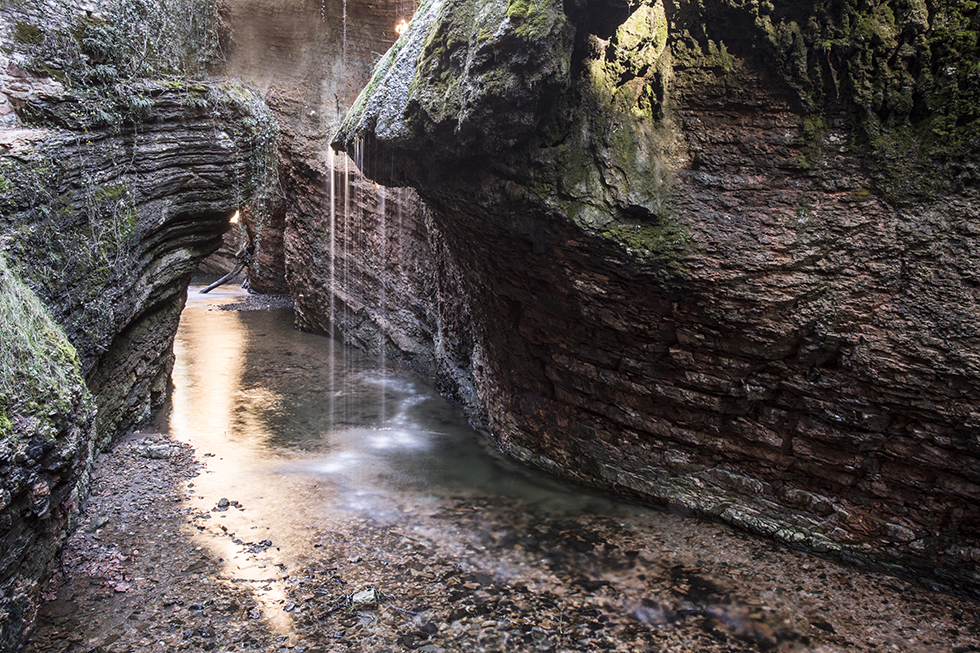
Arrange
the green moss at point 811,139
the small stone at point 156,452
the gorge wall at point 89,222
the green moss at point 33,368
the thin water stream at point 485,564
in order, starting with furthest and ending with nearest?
the small stone at point 156,452 < the green moss at point 811,139 < the thin water stream at point 485,564 < the gorge wall at point 89,222 < the green moss at point 33,368

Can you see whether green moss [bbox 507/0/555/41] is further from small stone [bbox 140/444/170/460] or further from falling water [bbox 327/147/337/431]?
falling water [bbox 327/147/337/431]

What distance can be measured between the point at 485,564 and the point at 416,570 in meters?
0.63

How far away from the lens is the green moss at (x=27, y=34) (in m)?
5.86

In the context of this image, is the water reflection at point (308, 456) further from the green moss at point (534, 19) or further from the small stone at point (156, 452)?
the green moss at point (534, 19)

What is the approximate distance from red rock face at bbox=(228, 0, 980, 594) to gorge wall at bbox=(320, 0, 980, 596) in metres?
0.02

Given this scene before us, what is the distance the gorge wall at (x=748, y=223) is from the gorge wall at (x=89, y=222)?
8.41ft

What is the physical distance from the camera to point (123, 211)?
257 inches

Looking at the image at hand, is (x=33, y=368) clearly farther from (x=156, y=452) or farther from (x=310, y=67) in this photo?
(x=310, y=67)

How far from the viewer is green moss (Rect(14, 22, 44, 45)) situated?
19.2 feet

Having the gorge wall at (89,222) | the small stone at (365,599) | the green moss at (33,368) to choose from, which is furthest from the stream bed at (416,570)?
the green moss at (33,368)

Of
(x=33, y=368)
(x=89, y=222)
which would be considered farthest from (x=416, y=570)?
(x=89, y=222)

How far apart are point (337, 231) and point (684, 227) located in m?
10.1

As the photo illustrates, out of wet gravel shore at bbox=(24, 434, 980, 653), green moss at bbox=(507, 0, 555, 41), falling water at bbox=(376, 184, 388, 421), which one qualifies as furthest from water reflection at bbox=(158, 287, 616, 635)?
green moss at bbox=(507, 0, 555, 41)

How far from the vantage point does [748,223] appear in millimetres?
5285
